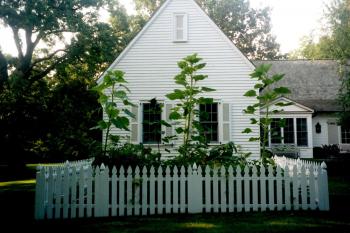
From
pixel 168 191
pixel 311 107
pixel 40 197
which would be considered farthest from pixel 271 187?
pixel 311 107

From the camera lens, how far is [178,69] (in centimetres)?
1434

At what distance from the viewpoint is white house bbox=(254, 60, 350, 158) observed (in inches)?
841

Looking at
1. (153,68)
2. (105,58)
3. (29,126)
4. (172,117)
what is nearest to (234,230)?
(172,117)

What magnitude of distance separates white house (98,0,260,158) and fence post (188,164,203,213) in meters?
6.97

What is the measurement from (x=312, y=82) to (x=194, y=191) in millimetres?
22454

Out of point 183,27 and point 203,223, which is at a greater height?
point 183,27

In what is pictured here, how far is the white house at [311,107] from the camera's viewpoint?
2136 cm

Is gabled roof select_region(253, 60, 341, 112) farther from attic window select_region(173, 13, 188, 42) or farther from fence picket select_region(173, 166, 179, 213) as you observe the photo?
fence picket select_region(173, 166, 179, 213)

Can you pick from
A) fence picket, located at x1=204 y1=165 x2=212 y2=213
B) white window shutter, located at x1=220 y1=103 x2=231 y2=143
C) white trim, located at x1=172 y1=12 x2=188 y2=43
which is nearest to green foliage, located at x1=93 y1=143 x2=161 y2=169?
fence picket, located at x1=204 y1=165 x2=212 y2=213

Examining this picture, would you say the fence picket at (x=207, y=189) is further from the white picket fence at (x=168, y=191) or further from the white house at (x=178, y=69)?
the white house at (x=178, y=69)

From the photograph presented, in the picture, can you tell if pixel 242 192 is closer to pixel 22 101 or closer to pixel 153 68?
pixel 153 68

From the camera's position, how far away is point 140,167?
758 cm

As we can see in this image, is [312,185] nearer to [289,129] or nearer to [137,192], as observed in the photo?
[137,192]

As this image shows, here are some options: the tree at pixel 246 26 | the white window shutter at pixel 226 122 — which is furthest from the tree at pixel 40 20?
the tree at pixel 246 26
